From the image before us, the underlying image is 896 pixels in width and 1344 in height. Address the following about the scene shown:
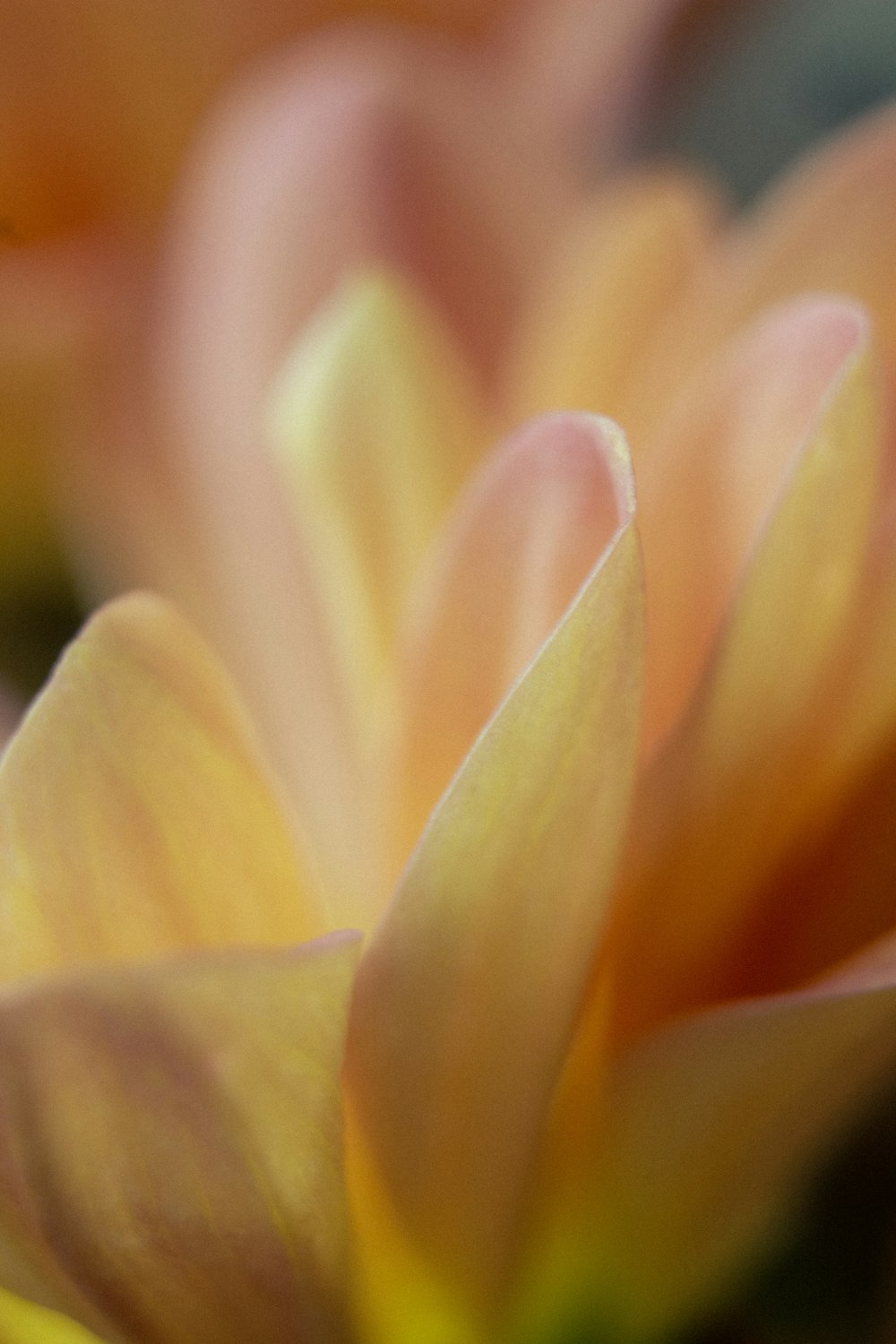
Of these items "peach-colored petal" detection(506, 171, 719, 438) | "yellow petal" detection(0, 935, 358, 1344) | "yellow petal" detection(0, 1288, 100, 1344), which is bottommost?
"yellow petal" detection(0, 1288, 100, 1344)

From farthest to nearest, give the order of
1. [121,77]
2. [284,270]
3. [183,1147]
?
[121,77] < [284,270] < [183,1147]

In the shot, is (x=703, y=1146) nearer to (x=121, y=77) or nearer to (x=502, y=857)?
(x=502, y=857)


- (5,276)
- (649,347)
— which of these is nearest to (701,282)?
(649,347)

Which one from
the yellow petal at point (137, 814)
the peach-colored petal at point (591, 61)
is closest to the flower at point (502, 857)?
the yellow petal at point (137, 814)

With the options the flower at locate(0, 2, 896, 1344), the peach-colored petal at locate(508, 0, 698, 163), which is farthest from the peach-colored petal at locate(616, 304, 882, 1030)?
the peach-colored petal at locate(508, 0, 698, 163)

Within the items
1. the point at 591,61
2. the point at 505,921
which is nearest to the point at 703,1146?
the point at 505,921

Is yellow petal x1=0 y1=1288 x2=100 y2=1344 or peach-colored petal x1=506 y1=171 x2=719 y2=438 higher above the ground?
peach-colored petal x1=506 y1=171 x2=719 y2=438

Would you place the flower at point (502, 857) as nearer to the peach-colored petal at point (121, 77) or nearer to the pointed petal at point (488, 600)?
the pointed petal at point (488, 600)

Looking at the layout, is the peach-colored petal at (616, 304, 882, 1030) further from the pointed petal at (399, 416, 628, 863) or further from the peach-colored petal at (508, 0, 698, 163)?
the peach-colored petal at (508, 0, 698, 163)
